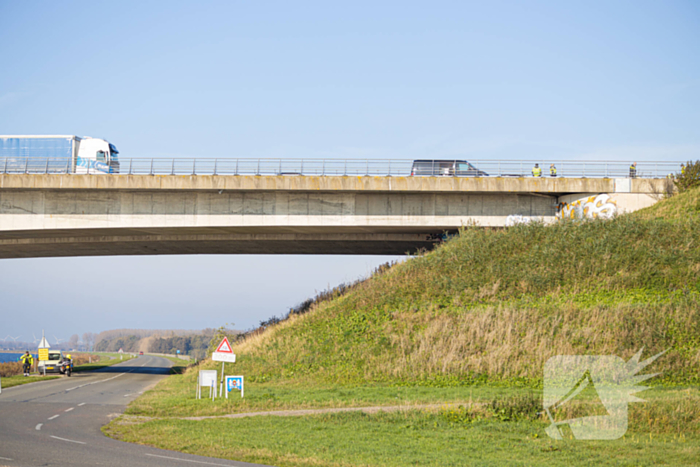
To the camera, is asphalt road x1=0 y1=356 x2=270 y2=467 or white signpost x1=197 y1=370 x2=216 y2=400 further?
white signpost x1=197 y1=370 x2=216 y2=400

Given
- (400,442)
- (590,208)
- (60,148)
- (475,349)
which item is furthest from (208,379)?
(60,148)

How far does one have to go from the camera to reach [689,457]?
10258 mm

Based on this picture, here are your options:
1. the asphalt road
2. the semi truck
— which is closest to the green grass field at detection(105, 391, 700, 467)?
the asphalt road

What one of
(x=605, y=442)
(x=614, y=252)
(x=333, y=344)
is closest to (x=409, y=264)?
(x=333, y=344)

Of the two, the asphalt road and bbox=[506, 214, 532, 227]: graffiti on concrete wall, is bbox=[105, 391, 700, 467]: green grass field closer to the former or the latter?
the asphalt road

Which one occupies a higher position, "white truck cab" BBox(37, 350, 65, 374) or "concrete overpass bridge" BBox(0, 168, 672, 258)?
"concrete overpass bridge" BBox(0, 168, 672, 258)

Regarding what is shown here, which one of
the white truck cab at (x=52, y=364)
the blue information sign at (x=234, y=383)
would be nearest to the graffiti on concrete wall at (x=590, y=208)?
the blue information sign at (x=234, y=383)

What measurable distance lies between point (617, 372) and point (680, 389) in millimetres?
2497

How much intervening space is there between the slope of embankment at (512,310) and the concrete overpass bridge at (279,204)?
182 cm

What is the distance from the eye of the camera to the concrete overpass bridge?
32.9 m

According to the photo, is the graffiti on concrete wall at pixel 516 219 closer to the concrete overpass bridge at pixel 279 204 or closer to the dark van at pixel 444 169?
the concrete overpass bridge at pixel 279 204

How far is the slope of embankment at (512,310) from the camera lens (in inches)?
896

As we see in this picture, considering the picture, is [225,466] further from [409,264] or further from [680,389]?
[409,264]

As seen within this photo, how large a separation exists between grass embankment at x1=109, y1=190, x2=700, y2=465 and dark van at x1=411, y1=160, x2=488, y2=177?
3.72 metres
